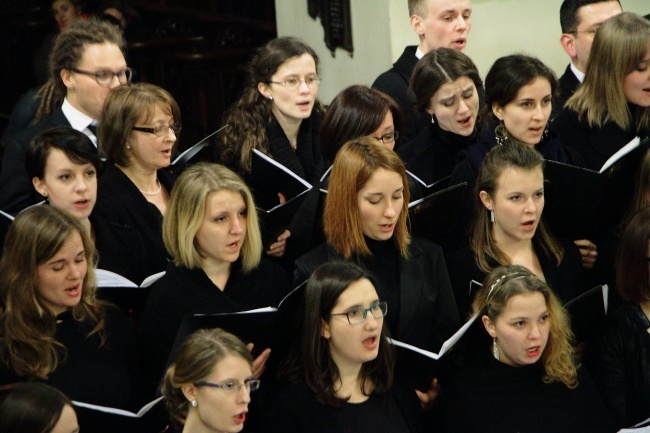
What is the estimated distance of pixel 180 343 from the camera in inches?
123

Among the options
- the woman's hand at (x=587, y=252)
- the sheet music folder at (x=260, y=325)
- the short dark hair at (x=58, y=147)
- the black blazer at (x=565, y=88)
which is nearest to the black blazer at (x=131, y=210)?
the short dark hair at (x=58, y=147)

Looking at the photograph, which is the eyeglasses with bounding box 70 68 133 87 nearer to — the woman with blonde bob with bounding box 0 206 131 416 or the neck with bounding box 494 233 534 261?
the woman with blonde bob with bounding box 0 206 131 416

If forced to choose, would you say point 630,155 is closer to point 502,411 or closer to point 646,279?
point 646,279

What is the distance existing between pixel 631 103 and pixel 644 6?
160cm

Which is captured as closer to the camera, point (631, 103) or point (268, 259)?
point (268, 259)

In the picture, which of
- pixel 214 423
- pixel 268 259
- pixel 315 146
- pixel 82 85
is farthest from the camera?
pixel 315 146

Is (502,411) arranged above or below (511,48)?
below

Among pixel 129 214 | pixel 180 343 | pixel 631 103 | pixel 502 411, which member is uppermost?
pixel 631 103

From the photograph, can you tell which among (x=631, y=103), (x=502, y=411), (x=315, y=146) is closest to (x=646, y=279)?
(x=502, y=411)

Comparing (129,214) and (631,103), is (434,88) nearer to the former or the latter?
(631,103)

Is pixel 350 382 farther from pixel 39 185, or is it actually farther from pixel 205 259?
pixel 39 185

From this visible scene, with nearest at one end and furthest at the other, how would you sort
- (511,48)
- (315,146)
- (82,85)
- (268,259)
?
(268,259) < (82,85) < (315,146) < (511,48)

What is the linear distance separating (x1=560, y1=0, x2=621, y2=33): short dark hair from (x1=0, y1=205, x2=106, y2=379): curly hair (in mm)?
2526

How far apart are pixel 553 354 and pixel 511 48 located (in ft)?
8.14
